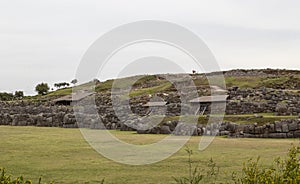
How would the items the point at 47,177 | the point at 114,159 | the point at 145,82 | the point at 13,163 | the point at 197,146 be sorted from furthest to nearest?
the point at 145,82, the point at 197,146, the point at 114,159, the point at 13,163, the point at 47,177

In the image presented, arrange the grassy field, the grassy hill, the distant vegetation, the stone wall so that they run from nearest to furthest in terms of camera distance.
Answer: the grassy field → the stone wall → the grassy hill → the distant vegetation

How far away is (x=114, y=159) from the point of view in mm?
12914

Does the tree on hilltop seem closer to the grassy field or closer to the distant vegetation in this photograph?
the distant vegetation

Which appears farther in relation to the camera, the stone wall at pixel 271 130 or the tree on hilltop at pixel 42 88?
the tree on hilltop at pixel 42 88

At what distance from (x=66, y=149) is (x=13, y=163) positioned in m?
3.47

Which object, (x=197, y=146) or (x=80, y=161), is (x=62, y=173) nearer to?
(x=80, y=161)

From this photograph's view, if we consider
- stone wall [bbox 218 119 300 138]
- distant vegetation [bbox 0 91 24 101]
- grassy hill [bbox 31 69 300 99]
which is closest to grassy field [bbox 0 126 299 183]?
stone wall [bbox 218 119 300 138]

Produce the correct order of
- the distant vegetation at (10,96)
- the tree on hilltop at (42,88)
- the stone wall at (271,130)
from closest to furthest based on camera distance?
1. the stone wall at (271,130)
2. the distant vegetation at (10,96)
3. the tree on hilltop at (42,88)

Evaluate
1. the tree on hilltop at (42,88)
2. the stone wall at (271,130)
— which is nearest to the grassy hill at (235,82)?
the tree on hilltop at (42,88)

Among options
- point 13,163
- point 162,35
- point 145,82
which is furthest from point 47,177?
point 145,82

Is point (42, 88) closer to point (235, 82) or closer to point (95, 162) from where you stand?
point (235, 82)

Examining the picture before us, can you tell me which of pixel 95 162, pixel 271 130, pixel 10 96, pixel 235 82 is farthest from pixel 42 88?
pixel 95 162

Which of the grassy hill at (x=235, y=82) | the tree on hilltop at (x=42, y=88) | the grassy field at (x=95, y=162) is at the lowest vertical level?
the grassy field at (x=95, y=162)

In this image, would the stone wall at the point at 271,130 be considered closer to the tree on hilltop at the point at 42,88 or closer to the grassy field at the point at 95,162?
the grassy field at the point at 95,162
